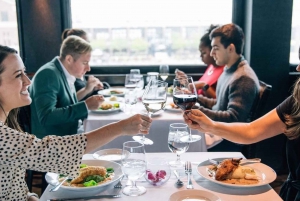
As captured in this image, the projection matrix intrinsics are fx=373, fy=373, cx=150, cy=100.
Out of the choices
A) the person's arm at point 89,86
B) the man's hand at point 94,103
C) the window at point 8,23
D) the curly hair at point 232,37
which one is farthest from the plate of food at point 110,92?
the window at point 8,23

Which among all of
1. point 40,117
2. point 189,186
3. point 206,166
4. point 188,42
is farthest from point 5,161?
point 188,42

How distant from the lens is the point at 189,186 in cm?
143

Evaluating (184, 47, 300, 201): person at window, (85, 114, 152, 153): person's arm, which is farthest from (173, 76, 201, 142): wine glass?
(85, 114, 152, 153): person's arm

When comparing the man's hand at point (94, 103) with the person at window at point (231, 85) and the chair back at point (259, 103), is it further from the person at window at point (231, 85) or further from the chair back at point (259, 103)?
the chair back at point (259, 103)

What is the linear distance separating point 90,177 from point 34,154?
272mm

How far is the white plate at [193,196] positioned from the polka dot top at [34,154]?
370 mm

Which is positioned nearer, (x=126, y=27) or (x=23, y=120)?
(x=23, y=120)

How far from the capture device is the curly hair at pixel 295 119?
1652 mm

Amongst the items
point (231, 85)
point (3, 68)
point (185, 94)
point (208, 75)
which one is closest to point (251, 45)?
point (208, 75)

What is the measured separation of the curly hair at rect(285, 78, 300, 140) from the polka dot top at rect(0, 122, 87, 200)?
0.92 meters

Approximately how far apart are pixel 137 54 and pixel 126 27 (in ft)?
1.06

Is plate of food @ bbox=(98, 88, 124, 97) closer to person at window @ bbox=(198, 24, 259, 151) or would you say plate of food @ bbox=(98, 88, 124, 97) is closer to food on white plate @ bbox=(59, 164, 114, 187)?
person at window @ bbox=(198, 24, 259, 151)

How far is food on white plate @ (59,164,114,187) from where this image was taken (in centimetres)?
142

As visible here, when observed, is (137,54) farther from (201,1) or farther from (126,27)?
(201,1)
